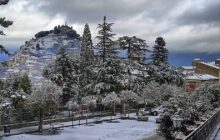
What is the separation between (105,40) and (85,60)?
26.7 ft

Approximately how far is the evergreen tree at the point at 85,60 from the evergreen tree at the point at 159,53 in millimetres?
14249

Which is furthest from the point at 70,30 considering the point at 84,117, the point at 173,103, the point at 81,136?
the point at 173,103

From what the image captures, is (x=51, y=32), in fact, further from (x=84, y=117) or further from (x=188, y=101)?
(x=188, y=101)

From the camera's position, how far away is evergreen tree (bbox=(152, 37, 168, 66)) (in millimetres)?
85438

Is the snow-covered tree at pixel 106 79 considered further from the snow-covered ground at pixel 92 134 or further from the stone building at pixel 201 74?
the stone building at pixel 201 74

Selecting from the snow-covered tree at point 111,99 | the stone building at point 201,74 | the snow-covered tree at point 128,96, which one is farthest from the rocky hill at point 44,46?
the snow-covered tree at point 111,99

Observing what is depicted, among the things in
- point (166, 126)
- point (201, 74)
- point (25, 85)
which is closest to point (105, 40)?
point (25, 85)

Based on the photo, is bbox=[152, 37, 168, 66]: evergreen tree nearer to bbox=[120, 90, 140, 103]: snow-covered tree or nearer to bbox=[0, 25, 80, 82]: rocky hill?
bbox=[120, 90, 140, 103]: snow-covered tree

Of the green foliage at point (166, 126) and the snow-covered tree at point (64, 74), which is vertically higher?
the snow-covered tree at point (64, 74)

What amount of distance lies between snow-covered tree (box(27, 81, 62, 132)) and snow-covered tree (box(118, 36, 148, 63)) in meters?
37.0

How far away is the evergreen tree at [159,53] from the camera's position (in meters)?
85.4

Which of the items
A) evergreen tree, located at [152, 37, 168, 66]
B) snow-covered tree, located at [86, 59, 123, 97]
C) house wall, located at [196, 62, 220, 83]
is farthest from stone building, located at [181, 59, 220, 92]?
snow-covered tree, located at [86, 59, 123, 97]

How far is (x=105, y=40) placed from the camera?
63.3 metres

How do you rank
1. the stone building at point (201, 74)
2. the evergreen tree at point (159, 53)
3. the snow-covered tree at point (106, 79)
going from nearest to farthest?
the snow-covered tree at point (106, 79) < the evergreen tree at point (159, 53) < the stone building at point (201, 74)
